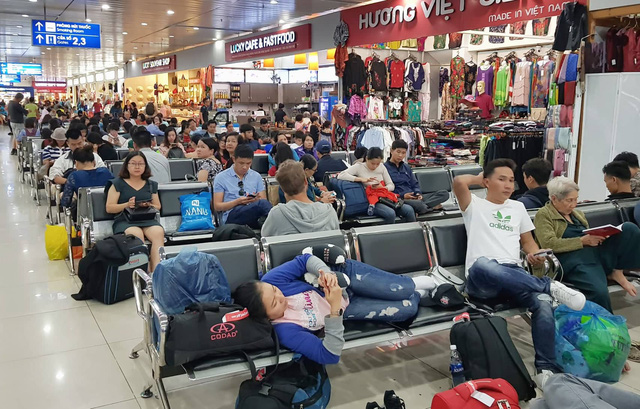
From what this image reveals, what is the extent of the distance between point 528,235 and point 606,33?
4.63 meters

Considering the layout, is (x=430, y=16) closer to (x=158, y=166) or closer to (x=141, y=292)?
(x=158, y=166)

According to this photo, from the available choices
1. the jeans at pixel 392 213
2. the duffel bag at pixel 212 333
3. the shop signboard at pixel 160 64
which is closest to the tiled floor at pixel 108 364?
the duffel bag at pixel 212 333

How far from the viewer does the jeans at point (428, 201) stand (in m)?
6.52

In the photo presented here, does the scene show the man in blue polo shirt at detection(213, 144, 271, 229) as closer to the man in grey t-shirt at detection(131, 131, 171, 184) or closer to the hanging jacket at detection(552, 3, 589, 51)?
the man in grey t-shirt at detection(131, 131, 171, 184)

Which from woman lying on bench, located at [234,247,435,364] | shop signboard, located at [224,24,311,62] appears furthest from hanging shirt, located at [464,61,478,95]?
woman lying on bench, located at [234,247,435,364]

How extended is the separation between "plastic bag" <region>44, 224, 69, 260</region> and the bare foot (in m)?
5.39

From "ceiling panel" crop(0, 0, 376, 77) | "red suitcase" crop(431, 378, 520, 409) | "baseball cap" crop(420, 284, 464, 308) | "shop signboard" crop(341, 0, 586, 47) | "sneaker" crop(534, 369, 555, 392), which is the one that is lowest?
"sneaker" crop(534, 369, 555, 392)

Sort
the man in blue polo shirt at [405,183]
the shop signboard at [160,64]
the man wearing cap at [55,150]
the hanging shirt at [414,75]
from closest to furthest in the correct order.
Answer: the man in blue polo shirt at [405,183], the man wearing cap at [55,150], the hanging shirt at [414,75], the shop signboard at [160,64]

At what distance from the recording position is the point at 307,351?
285cm

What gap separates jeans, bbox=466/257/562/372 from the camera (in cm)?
346

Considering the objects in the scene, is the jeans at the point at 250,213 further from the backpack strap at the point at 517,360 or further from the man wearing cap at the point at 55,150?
the man wearing cap at the point at 55,150

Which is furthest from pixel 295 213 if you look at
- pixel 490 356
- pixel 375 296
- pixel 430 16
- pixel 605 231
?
pixel 430 16

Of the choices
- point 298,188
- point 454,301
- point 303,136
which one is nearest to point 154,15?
point 303,136

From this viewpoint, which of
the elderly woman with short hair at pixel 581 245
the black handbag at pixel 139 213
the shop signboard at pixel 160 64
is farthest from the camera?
the shop signboard at pixel 160 64
